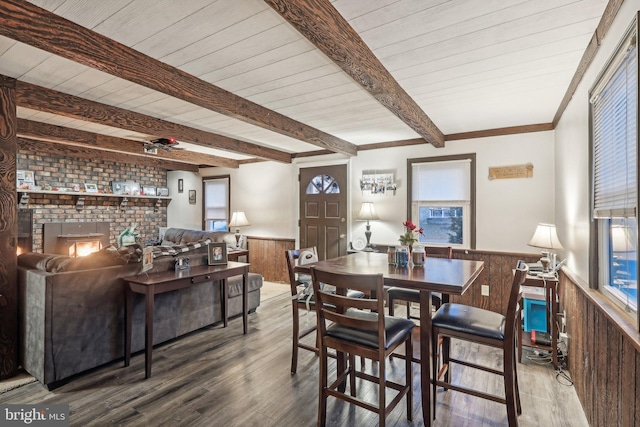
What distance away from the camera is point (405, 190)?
471 cm

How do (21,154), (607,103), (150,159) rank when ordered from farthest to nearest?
(150,159) < (21,154) < (607,103)

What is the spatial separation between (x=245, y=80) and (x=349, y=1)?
1255 millimetres

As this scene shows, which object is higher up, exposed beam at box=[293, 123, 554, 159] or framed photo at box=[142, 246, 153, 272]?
exposed beam at box=[293, 123, 554, 159]

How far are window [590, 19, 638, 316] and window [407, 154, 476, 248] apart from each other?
2.19 m

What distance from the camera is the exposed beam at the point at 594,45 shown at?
1626 millimetres

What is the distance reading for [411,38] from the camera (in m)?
1.97

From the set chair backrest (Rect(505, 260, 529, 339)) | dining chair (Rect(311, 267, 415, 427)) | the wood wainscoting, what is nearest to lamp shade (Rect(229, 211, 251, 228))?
the wood wainscoting

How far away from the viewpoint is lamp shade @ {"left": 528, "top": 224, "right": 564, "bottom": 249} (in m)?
2.99

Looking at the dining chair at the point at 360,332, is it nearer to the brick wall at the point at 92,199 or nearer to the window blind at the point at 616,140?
the window blind at the point at 616,140

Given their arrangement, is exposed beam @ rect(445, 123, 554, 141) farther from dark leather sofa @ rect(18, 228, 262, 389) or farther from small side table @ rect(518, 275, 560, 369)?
dark leather sofa @ rect(18, 228, 262, 389)

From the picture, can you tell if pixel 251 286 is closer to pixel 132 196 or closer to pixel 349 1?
pixel 349 1

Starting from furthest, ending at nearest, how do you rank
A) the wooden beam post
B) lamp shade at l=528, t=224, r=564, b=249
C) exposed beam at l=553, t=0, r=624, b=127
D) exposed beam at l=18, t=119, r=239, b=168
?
exposed beam at l=18, t=119, r=239, b=168
lamp shade at l=528, t=224, r=564, b=249
the wooden beam post
exposed beam at l=553, t=0, r=624, b=127

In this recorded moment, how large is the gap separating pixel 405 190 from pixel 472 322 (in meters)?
2.98

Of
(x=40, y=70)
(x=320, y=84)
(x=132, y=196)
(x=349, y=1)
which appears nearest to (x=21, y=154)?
(x=132, y=196)
